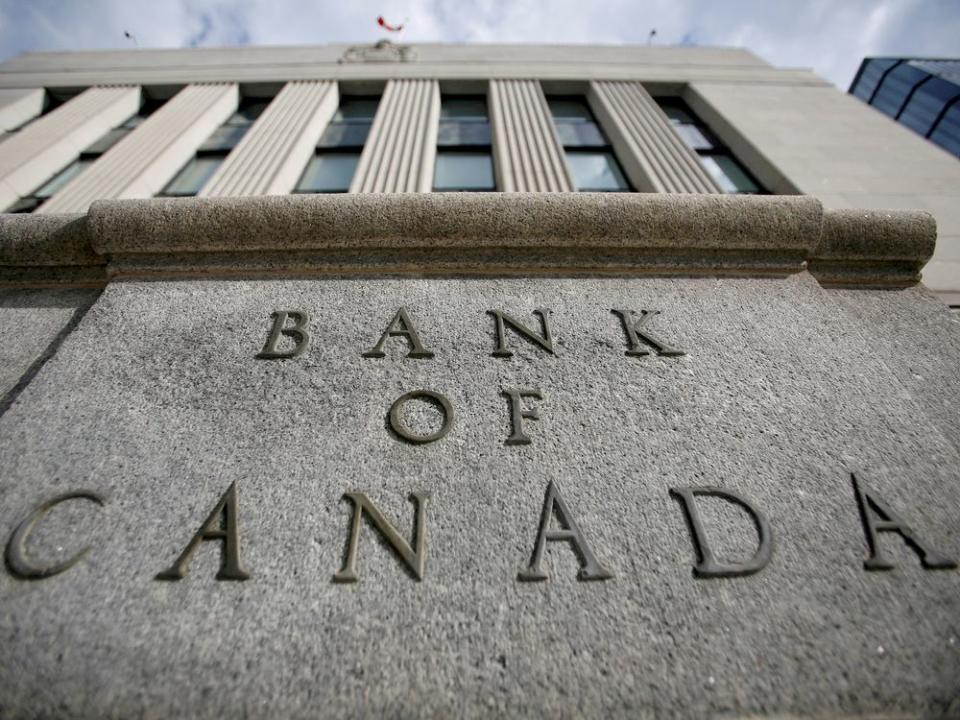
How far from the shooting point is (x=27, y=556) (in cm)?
206

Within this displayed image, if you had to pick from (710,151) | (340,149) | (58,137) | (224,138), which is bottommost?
(710,151)

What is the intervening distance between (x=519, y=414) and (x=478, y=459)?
37 centimetres

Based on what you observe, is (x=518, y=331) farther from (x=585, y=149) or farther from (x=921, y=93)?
(x=921, y=93)

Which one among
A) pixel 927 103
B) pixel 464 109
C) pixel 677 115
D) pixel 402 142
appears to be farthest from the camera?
pixel 927 103

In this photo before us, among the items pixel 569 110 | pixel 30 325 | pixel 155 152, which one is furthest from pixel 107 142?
pixel 569 110

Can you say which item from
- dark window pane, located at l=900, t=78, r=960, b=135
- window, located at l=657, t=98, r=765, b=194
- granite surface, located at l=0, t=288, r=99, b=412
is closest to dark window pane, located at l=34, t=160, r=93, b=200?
granite surface, located at l=0, t=288, r=99, b=412

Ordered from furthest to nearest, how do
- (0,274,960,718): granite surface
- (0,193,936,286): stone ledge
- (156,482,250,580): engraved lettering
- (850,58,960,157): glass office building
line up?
1. (850,58,960,157): glass office building
2. (0,193,936,286): stone ledge
3. (156,482,250,580): engraved lettering
4. (0,274,960,718): granite surface

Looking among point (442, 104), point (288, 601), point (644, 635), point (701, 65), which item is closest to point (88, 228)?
point (288, 601)

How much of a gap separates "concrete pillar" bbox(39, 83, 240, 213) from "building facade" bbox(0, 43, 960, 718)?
7.32 feet

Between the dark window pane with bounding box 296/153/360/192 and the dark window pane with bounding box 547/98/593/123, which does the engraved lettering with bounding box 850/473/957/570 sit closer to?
the dark window pane with bounding box 296/153/360/192

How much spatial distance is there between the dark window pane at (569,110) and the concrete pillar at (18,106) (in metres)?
8.99

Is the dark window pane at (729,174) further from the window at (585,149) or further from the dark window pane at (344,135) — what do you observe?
the dark window pane at (344,135)

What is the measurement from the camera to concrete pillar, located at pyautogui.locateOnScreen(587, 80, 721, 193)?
5582 millimetres

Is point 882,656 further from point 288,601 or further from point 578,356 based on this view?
point 288,601
